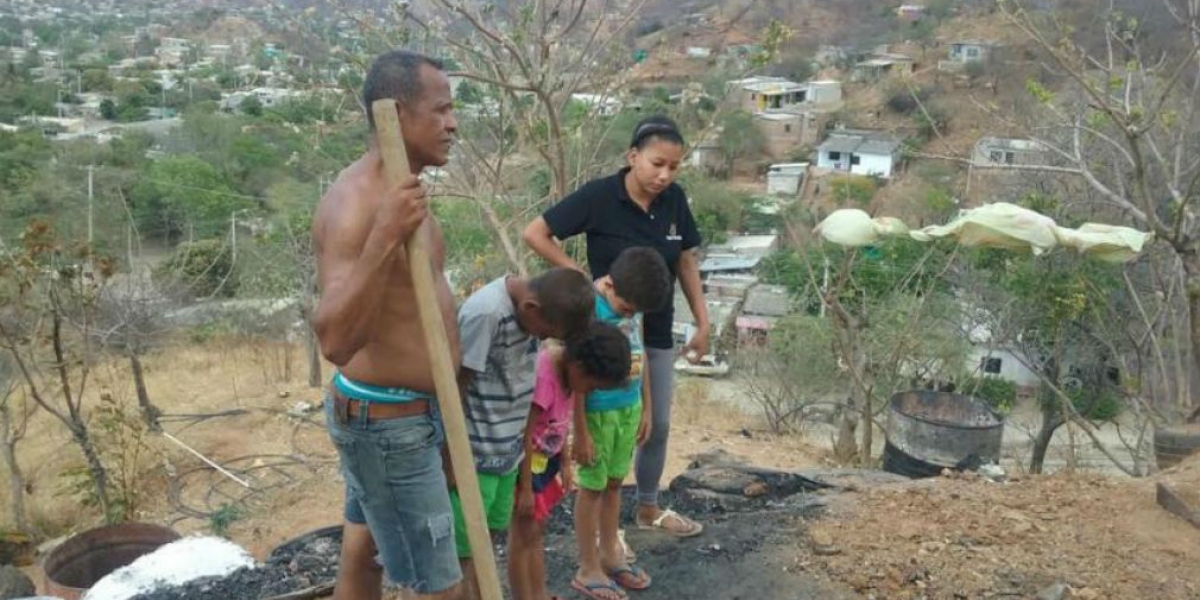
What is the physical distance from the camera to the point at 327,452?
822cm

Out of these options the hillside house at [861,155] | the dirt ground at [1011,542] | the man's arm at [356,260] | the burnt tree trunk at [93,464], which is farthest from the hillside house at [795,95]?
the man's arm at [356,260]

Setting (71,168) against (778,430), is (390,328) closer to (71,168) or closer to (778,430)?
(778,430)

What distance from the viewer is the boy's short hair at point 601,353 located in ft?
8.08

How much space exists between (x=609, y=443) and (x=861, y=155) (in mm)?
27076

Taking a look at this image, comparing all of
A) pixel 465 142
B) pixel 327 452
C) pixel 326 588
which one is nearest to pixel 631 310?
pixel 326 588

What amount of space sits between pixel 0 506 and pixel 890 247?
27.3ft

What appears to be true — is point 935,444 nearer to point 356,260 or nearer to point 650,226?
point 650,226

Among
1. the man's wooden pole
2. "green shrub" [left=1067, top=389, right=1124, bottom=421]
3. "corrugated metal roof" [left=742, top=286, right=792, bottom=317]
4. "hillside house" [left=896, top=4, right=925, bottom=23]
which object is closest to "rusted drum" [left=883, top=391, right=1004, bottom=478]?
the man's wooden pole

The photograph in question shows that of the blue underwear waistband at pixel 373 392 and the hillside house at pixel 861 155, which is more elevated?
the blue underwear waistband at pixel 373 392

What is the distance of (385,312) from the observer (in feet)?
6.61

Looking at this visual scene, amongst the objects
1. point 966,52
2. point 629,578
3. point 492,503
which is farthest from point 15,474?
point 966,52

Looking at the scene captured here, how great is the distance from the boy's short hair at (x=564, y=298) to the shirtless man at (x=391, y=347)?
22 cm

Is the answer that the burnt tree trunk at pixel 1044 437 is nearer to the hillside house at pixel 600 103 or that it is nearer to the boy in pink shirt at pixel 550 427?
the hillside house at pixel 600 103

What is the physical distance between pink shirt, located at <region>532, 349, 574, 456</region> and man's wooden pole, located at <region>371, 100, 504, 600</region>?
23.7 inches
